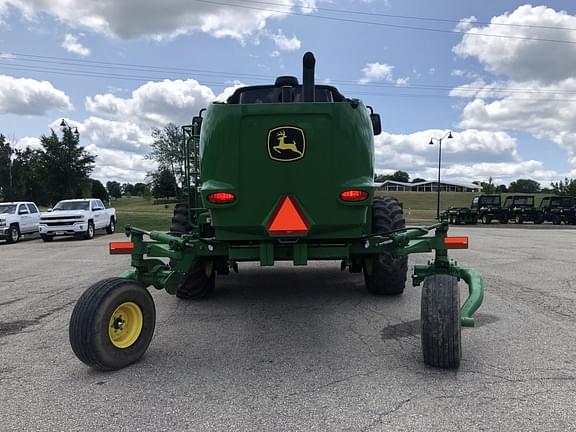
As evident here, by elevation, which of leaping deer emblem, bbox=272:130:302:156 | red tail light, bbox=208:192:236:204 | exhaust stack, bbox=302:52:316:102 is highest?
exhaust stack, bbox=302:52:316:102

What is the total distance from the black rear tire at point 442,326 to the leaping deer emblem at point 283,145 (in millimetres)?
1719

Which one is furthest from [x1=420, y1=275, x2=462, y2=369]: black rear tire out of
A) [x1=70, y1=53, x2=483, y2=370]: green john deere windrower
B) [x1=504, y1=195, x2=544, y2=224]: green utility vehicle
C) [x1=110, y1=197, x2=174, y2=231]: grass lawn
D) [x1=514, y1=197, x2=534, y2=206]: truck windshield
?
[x1=514, y1=197, x2=534, y2=206]: truck windshield

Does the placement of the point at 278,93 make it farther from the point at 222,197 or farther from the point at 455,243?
the point at 455,243

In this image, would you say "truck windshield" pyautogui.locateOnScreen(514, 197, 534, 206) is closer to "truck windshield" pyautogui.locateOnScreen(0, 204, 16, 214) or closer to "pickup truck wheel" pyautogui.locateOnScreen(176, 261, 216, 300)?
"truck windshield" pyautogui.locateOnScreen(0, 204, 16, 214)

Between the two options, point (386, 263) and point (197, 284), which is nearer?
point (386, 263)

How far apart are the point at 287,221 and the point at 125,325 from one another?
1735 mm

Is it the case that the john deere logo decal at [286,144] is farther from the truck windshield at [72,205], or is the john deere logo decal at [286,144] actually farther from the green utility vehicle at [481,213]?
the green utility vehicle at [481,213]

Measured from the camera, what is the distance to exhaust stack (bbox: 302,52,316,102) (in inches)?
189

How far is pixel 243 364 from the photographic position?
4070 mm

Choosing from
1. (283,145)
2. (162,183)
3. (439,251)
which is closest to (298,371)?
(439,251)

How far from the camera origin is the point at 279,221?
4.36 metres

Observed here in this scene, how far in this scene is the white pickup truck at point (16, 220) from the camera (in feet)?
62.3

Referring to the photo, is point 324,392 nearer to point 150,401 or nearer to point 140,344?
point 150,401

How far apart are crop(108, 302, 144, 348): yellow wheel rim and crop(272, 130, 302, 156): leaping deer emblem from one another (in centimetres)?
193
